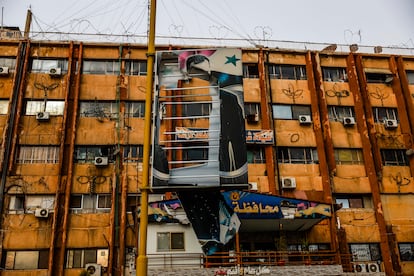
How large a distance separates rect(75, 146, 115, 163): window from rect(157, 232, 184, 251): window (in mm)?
7330

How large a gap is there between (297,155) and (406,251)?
345 inches

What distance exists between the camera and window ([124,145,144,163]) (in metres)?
24.5

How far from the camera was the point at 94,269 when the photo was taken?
21547 millimetres

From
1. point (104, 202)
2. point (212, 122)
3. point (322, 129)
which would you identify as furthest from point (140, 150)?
point (212, 122)

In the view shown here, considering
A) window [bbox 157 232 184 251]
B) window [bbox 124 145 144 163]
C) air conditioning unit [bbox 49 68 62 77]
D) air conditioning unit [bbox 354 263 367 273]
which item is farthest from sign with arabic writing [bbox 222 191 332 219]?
air conditioning unit [bbox 49 68 62 77]

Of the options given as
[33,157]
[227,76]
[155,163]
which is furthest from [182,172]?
[33,157]

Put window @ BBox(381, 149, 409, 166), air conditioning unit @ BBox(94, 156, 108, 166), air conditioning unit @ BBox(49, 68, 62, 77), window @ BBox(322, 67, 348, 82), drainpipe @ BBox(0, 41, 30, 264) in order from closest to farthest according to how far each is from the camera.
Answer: drainpipe @ BBox(0, 41, 30, 264) → air conditioning unit @ BBox(94, 156, 108, 166) → air conditioning unit @ BBox(49, 68, 62, 77) → window @ BBox(381, 149, 409, 166) → window @ BBox(322, 67, 348, 82)

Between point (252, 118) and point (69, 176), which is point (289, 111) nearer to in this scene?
point (252, 118)

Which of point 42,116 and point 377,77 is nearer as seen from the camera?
point 42,116

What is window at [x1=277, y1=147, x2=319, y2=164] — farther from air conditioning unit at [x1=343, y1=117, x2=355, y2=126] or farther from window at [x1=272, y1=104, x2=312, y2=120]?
air conditioning unit at [x1=343, y1=117, x2=355, y2=126]

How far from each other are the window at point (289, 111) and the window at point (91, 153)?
436 inches

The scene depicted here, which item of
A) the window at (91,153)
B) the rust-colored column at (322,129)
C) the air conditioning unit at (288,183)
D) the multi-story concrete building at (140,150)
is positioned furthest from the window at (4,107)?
the rust-colored column at (322,129)

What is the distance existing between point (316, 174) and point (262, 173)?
3552mm

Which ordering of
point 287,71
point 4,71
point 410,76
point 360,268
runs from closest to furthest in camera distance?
1. point 360,268
2. point 4,71
3. point 287,71
4. point 410,76
